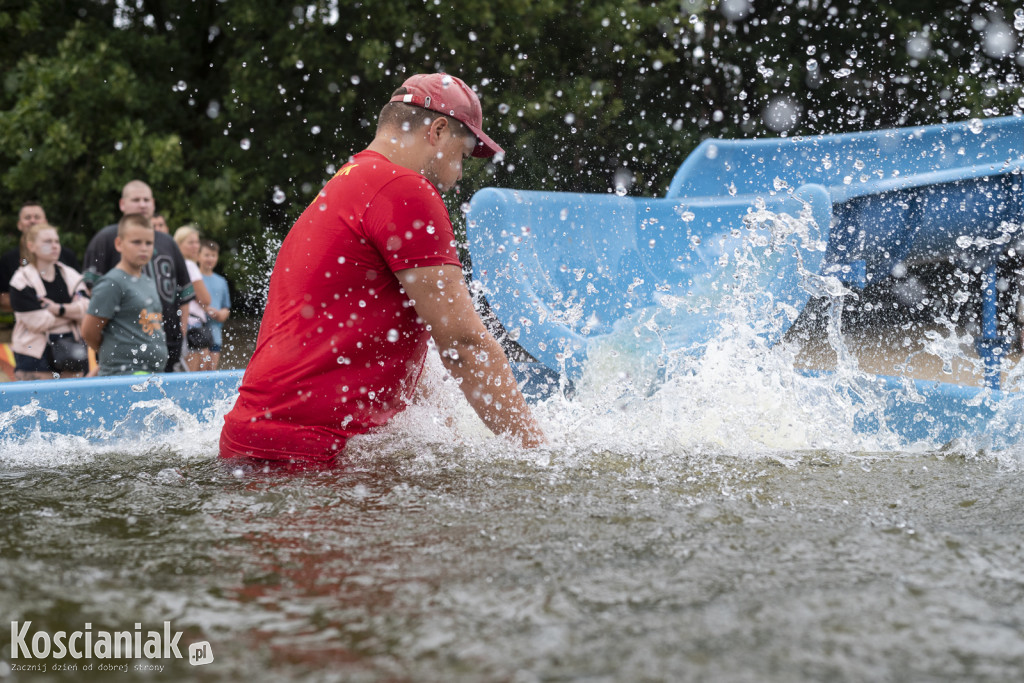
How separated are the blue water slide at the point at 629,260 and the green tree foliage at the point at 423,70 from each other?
4.43m

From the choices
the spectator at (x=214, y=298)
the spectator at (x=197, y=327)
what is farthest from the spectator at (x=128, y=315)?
the spectator at (x=214, y=298)

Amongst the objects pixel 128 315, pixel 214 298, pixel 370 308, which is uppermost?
pixel 370 308

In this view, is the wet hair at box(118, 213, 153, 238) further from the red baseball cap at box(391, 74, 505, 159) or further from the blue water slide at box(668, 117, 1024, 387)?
the blue water slide at box(668, 117, 1024, 387)

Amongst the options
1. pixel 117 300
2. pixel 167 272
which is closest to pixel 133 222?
pixel 117 300

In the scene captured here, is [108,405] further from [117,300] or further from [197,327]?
[197,327]

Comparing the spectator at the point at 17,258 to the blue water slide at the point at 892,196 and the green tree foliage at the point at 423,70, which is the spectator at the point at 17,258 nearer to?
the green tree foliage at the point at 423,70

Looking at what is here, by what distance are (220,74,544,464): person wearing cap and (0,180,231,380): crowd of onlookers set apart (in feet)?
8.96

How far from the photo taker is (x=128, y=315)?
5.02 metres

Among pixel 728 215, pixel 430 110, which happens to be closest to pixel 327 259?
pixel 430 110

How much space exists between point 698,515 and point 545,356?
2673 millimetres

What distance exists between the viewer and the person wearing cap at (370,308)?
2371 millimetres

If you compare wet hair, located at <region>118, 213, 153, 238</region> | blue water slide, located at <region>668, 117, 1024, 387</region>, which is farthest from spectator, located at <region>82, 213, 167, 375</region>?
blue water slide, located at <region>668, 117, 1024, 387</region>

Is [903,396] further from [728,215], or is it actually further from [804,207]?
[728,215]

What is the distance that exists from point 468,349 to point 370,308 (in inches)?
10.7
